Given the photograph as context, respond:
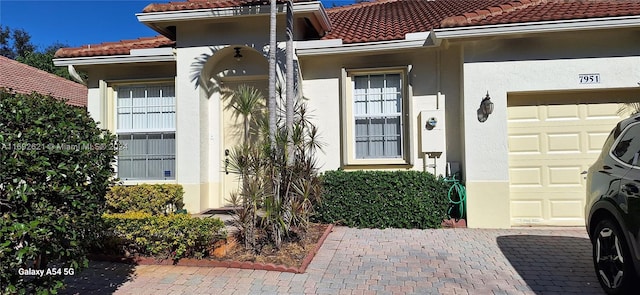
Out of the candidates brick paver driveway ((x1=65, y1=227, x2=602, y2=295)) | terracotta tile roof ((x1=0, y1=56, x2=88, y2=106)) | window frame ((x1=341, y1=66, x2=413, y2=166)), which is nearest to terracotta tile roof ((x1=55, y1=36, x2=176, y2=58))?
window frame ((x1=341, y1=66, x2=413, y2=166))

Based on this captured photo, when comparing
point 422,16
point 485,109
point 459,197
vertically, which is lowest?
point 459,197

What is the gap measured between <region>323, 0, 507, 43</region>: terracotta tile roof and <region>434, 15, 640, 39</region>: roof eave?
1.82 feet

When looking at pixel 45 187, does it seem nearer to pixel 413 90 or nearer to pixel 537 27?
pixel 413 90

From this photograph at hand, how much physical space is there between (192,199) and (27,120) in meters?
5.07

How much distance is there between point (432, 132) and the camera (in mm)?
7453

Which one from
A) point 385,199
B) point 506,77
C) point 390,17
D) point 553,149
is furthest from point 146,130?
point 553,149

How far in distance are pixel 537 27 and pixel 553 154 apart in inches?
89.1

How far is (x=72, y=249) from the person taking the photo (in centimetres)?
334

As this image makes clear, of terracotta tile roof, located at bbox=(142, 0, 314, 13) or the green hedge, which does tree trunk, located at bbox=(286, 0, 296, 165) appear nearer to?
terracotta tile roof, located at bbox=(142, 0, 314, 13)

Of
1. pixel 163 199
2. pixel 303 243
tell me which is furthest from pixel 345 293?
Answer: pixel 163 199

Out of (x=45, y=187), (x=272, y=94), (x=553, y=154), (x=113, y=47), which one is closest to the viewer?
(x=45, y=187)

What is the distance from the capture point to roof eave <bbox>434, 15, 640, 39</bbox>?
641 centimetres

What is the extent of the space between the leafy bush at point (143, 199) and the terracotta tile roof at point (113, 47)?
3093 mm

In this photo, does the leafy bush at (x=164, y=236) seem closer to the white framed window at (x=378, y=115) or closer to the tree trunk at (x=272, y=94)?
the tree trunk at (x=272, y=94)
